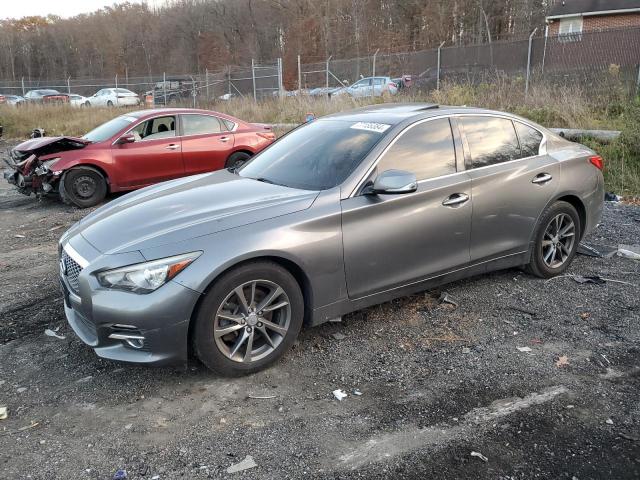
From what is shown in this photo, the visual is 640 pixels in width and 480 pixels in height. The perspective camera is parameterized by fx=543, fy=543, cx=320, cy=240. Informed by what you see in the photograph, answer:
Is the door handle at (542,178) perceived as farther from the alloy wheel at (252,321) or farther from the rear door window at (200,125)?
the rear door window at (200,125)

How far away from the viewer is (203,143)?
9.77m

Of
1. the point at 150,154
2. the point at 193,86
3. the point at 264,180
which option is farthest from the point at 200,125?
the point at 193,86

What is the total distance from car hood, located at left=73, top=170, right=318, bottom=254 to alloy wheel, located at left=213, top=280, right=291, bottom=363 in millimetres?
446

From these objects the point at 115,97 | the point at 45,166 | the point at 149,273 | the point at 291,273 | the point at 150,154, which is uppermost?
the point at 115,97

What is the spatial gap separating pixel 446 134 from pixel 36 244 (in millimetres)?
5398

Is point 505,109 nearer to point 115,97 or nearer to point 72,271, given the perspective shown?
point 72,271

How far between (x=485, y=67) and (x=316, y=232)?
640 inches

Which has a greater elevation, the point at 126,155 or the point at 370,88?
the point at 370,88

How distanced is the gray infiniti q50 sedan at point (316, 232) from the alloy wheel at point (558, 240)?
19 mm

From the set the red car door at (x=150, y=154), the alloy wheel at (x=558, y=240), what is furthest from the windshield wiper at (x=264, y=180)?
the red car door at (x=150, y=154)

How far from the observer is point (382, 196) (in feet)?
12.9

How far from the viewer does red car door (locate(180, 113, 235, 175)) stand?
9.66m

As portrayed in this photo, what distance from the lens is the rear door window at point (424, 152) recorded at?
414 cm

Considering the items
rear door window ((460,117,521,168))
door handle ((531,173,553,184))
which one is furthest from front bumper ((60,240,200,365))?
door handle ((531,173,553,184))
